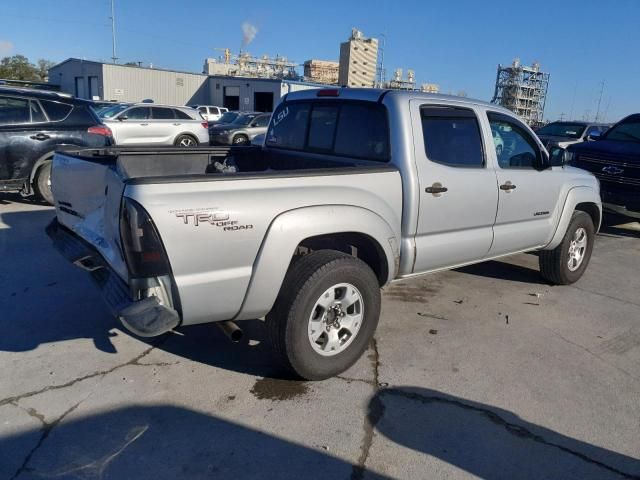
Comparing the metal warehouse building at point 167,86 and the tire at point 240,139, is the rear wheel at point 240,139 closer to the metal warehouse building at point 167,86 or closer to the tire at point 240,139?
the tire at point 240,139

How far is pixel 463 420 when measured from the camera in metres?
3.03

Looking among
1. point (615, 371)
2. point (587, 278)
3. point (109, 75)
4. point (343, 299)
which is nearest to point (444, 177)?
point (343, 299)

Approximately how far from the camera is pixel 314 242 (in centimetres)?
343


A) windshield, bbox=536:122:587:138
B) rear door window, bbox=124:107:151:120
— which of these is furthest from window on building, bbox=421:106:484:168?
rear door window, bbox=124:107:151:120

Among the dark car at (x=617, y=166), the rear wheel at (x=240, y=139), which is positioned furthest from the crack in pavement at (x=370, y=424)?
the rear wheel at (x=240, y=139)

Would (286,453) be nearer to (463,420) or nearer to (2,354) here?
(463,420)

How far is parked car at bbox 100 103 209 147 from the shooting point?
1469cm

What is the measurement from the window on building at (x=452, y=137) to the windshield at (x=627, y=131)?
21.1 feet

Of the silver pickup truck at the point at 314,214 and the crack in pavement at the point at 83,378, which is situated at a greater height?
the silver pickup truck at the point at 314,214

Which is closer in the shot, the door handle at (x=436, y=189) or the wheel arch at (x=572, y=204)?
the door handle at (x=436, y=189)

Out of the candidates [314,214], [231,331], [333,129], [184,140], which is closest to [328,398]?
[231,331]

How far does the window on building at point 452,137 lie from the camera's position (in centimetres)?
388

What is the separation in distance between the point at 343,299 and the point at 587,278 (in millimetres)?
4143

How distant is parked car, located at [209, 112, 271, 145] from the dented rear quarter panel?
16874 millimetres
